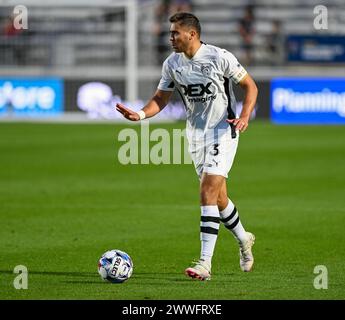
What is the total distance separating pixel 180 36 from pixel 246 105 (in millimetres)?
834

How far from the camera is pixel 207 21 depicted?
113 ft

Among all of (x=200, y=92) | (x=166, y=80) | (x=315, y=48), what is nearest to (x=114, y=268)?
(x=200, y=92)

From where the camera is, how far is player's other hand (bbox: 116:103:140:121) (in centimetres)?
881

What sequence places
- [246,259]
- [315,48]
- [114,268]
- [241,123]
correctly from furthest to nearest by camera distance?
[315,48], [246,259], [241,123], [114,268]

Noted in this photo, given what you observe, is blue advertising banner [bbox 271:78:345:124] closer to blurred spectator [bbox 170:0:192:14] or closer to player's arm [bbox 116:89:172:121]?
blurred spectator [bbox 170:0:192:14]

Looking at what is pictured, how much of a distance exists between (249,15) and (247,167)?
48.9 feet

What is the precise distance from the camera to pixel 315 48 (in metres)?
31.3

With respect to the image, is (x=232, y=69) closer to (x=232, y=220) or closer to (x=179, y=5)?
(x=232, y=220)

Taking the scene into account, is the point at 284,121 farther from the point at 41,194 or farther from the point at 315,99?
the point at 41,194

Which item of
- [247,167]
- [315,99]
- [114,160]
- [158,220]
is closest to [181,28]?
[158,220]

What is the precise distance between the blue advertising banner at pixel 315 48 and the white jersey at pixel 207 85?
22396 mm

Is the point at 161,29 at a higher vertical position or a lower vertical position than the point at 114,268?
higher

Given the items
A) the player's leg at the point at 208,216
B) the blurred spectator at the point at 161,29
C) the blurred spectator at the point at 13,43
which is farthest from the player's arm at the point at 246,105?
the blurred spectator at the point at 161,29

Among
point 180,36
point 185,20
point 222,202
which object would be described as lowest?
point 222,202
